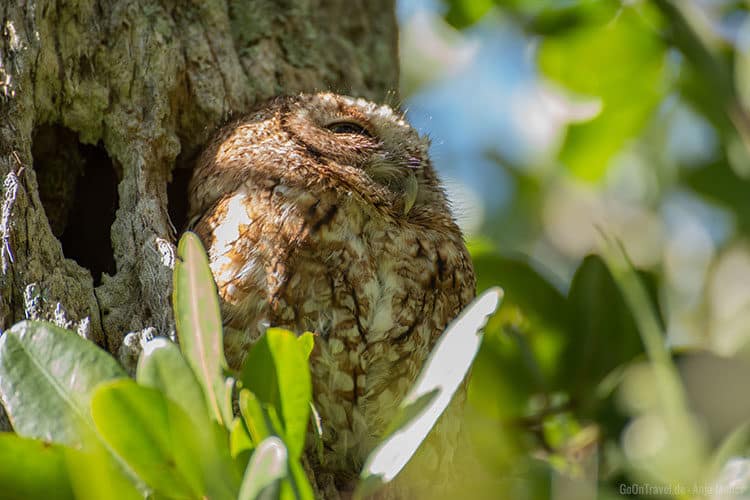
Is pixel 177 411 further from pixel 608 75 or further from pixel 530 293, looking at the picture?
pixel 608 75

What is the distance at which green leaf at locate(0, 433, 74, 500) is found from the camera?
125 cm

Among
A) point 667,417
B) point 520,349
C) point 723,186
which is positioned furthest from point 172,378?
point 723,186

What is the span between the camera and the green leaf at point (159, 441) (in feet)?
4.03

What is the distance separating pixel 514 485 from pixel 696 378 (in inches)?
18.2

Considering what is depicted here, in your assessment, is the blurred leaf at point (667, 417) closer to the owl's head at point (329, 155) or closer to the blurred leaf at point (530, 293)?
the blurred leaf at point (530, 293)

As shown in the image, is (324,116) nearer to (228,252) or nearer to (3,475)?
(228,252)

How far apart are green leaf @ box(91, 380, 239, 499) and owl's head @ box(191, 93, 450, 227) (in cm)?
98

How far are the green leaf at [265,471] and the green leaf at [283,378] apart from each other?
172 mm

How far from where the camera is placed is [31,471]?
49.4 inches

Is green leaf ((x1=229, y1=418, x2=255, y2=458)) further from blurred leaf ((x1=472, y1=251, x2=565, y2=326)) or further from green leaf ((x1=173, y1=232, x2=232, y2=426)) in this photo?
blurred leaf ((x1=472, y1=251, x2=565, y2=326))

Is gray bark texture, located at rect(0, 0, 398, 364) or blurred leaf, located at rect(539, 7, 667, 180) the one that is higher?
gray bark texture, located at rect(0, 0, 398, 364)

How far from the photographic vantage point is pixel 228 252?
2.01 m

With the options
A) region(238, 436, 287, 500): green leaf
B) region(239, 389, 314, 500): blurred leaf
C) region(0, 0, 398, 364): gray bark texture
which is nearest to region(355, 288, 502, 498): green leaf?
region(239, 389, 314, 500): blurred leaf

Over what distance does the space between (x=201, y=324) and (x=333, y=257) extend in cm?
73
